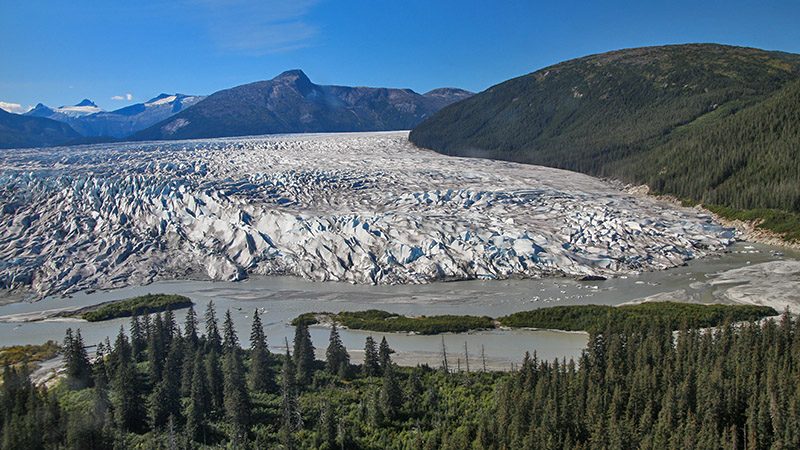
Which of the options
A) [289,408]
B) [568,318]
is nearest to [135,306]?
[289,408]

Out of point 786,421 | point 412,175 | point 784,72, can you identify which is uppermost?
point 784,72

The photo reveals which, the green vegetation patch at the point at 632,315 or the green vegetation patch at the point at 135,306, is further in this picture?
the green vegetation patch at the point at 135,306

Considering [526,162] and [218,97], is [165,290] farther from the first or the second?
[218,97]

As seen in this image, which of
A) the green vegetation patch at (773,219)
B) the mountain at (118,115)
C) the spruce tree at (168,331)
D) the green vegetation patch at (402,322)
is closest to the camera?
the spruce tree at (168,331)

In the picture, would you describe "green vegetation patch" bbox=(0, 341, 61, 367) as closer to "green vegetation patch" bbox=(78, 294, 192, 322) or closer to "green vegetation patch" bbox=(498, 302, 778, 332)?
"green vegetation patch" bbox=(78, 294, 192, 322)

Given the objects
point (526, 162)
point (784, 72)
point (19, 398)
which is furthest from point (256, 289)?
point (784, 72)

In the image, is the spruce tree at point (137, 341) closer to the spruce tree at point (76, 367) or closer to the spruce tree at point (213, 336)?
the spruce tree at point (76, 367)

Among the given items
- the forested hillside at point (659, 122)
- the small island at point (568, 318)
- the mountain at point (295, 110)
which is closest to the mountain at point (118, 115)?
the mountain at point (295, 110)
